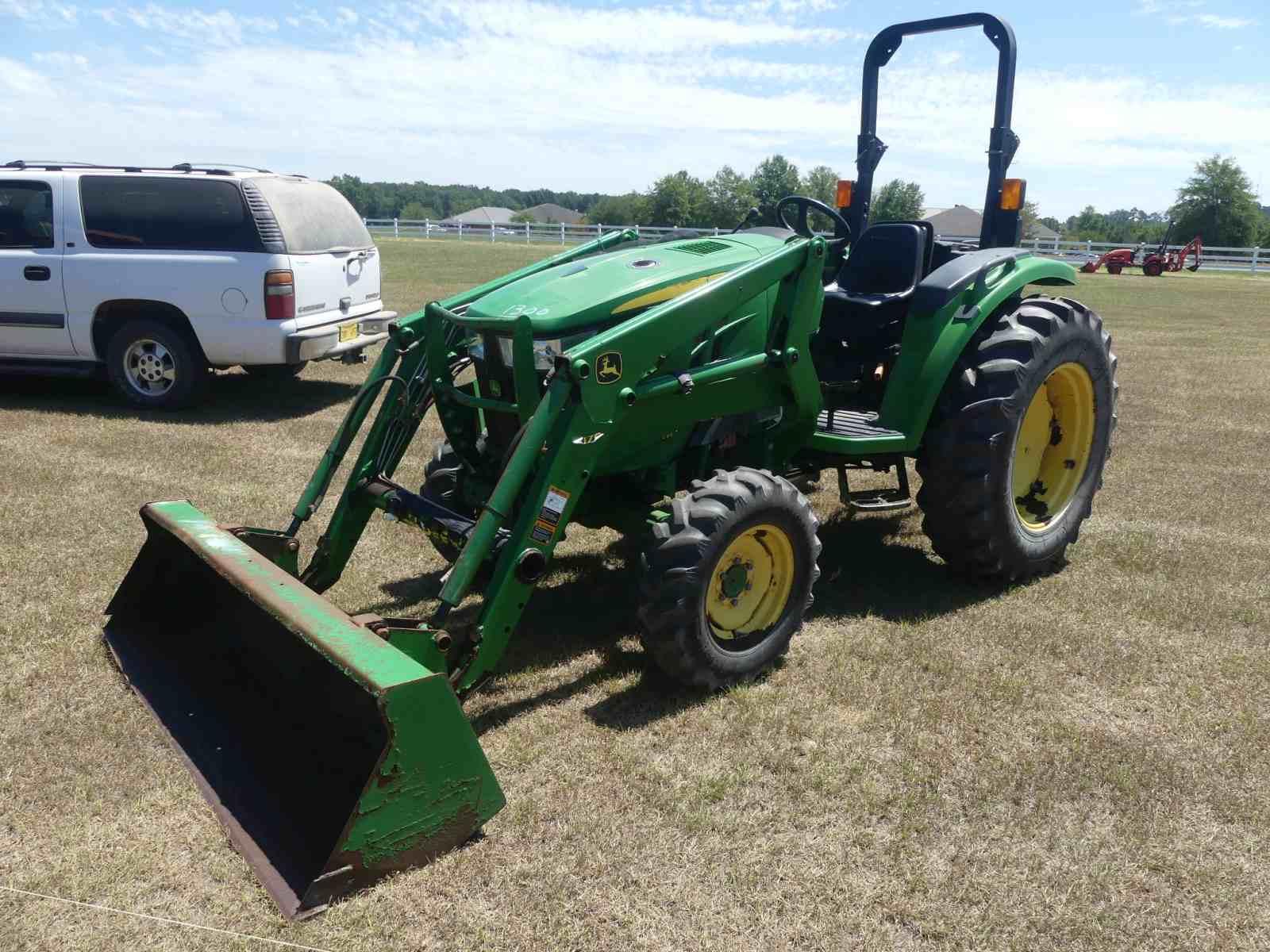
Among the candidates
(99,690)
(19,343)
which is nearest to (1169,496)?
(99,690)

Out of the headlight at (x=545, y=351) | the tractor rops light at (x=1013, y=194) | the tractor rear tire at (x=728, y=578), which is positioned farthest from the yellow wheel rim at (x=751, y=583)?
the tractor rops light at (x=1013, y=194)

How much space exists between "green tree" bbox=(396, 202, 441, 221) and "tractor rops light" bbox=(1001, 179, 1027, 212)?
91731 millimetres

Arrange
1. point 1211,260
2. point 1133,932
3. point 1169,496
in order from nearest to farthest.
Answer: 1. point 1133,932
2. point 1169,496
3. point 1211,260

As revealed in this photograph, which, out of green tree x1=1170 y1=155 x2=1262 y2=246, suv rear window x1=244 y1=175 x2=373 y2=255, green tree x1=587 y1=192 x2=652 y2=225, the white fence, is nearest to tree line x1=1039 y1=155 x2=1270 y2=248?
green tree x1=1170 y1=155 x2=1262 y2=246

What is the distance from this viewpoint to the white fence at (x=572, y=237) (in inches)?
1411

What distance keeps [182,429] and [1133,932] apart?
22.8 feet

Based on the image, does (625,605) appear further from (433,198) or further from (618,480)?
(433,198)

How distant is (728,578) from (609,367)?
92cm

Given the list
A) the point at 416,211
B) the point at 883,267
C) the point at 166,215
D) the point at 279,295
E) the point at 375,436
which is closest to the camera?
the point at 375,436

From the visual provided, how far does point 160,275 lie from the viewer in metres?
8.05

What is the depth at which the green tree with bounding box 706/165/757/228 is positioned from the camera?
6519 cm

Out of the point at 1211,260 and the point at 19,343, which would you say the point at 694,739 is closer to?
the point at 19,343

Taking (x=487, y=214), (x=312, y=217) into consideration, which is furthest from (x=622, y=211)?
(x=312, y=217)

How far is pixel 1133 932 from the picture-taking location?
2.74 metres
